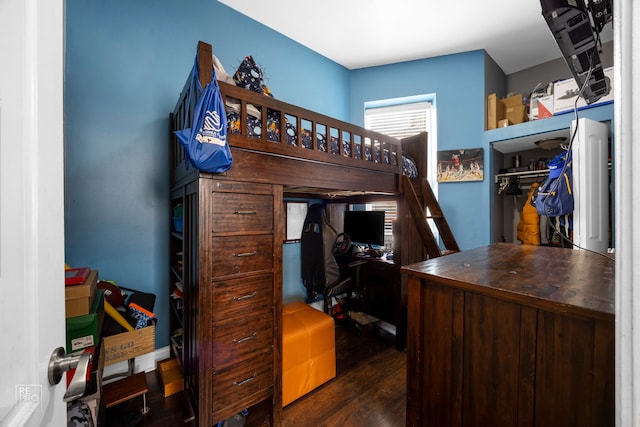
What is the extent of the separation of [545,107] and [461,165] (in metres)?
0.93

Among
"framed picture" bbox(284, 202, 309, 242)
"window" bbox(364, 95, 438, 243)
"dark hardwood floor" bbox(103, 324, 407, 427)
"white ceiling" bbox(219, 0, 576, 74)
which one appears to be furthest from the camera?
"window" bbox(364, 95, 438, 243)

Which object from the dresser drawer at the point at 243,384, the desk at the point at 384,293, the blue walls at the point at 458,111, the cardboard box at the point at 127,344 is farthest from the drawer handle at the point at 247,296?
the blue walls at the point at 458,111

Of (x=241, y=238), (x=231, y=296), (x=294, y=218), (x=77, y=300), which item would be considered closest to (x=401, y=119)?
(x=294, y=218)

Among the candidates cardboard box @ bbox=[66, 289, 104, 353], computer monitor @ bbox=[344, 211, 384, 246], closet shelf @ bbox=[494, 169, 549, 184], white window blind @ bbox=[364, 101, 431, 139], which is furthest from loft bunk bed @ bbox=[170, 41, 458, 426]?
closet shelf @ bbox=[494, 169, 549, 184]

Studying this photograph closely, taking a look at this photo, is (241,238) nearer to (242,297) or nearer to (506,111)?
(242,297)

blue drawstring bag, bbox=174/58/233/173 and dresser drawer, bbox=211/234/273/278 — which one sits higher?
blue drawstring bag, bbox=174/58/233/173

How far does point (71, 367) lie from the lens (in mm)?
503

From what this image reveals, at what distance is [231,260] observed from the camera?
1.36 meters

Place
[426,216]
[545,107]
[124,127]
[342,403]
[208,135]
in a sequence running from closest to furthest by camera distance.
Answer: [208,135] → [342,403] → [124,127] → [426,216] → [545,107]

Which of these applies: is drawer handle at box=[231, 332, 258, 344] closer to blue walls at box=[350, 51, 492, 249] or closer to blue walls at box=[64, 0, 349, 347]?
blue walls at box=[64, 0, 349, 347]

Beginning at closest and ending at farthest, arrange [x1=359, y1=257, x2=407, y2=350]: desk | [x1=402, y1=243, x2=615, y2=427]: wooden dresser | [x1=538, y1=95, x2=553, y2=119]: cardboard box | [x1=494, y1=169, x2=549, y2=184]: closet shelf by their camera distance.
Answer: [x1=402, y1=243, x2=615, y2=427]: wooden dresser < [x1=359, y1=257, x2=407, y2=350]: desk < [x1=538, y1=95, x2=553, y2=119]: cardboard box < [x1=494, y1=169, x2=549, y2=184]: closet shelf

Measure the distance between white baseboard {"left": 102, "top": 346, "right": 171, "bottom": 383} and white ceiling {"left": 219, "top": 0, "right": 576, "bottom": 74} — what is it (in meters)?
3.24

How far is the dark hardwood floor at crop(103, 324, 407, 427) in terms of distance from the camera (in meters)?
1.55

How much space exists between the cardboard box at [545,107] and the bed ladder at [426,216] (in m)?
1.40
